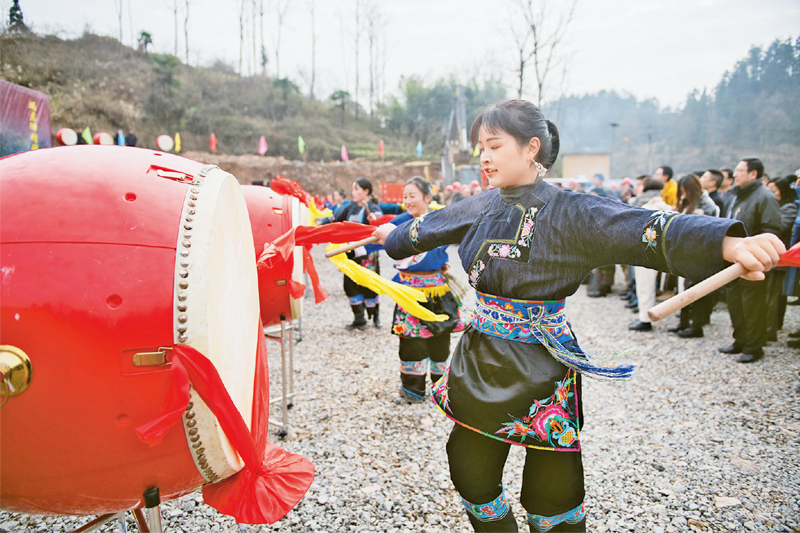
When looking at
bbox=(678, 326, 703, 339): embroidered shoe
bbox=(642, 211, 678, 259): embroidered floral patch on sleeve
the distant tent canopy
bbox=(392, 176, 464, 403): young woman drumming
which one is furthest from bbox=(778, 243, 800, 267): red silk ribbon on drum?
the distant tent canopy

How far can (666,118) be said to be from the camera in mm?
47938

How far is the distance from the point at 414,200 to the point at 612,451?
2155 mm

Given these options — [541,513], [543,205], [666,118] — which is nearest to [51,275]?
[543,205]

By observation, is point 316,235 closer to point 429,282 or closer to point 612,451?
point 429,282

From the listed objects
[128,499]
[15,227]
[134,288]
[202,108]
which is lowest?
[128,499]

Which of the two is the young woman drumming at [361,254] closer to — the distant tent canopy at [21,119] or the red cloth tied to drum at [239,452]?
the red cloth tied to drum at [239,452]

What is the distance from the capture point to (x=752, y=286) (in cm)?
424

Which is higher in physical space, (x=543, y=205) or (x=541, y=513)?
(x=543, y=205)

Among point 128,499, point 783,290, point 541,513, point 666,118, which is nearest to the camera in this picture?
point 128,499

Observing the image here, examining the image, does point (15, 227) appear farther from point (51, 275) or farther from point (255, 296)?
point (255, 296)

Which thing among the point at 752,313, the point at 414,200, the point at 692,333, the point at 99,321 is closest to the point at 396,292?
the point at 414,200

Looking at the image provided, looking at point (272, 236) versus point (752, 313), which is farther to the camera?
point (752, 313)

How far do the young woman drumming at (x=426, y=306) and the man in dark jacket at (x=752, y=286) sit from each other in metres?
3.05

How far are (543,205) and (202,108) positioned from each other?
84.4 ft
